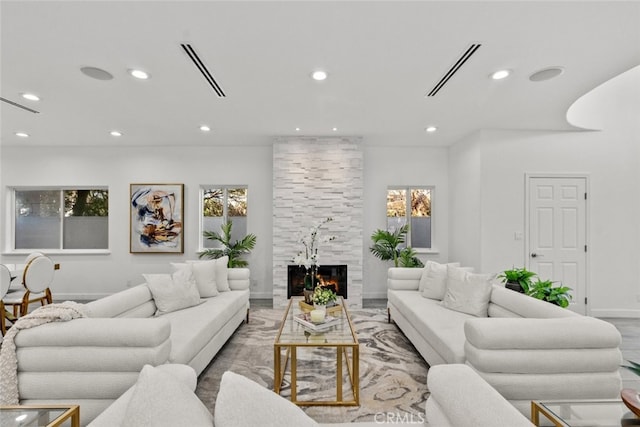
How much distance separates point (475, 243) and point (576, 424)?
10.9 ft

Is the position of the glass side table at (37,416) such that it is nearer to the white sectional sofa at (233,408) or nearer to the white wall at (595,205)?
the white sectional sofa at (233,408)

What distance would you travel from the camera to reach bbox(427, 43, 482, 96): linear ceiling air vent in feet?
7.61

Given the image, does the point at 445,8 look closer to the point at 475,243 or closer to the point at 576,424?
the point at 576,424

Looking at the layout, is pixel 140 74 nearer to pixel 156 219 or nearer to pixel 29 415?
pixel 29 415

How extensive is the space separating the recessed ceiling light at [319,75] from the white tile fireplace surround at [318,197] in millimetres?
2123

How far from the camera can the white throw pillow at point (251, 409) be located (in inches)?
31.6

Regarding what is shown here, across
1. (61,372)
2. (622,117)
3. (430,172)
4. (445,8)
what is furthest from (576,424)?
(622,117)

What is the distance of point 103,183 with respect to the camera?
548 centimetres

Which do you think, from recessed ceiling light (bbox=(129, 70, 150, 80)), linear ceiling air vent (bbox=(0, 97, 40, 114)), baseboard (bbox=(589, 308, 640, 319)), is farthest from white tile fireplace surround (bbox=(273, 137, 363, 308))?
baseboard (bbox=(589, 308, 640, 319))

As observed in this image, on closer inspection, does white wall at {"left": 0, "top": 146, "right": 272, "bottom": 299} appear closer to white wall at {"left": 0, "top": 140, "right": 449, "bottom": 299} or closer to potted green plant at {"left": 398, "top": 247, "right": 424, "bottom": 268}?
white wall at {"left": 0, "top": 140, "right": 449, "bottom": 299}

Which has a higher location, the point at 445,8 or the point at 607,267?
the point at 445,8

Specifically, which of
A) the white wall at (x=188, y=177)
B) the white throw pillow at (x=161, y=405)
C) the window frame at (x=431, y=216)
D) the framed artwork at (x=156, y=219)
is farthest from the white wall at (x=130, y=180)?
the white throw pillow at (x=161, y=405)

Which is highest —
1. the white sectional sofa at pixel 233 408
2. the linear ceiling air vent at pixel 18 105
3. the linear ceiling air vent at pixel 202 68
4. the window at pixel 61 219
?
the linear ceiling air vent at pixel 202 68

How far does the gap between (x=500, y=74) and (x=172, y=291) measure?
144 inches
